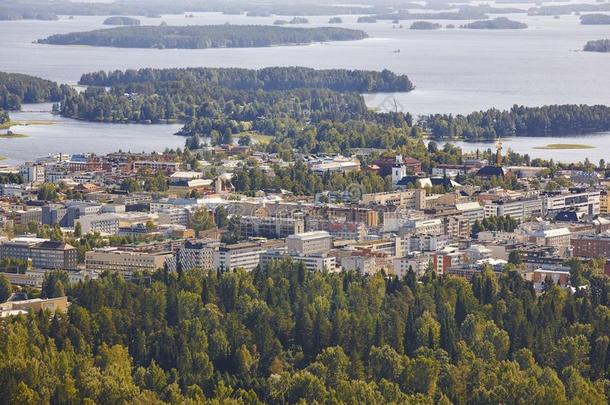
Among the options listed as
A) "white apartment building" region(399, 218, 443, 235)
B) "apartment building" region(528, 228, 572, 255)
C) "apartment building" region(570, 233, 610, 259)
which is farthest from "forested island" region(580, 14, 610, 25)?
"apartment building" region(570, 233, 610, 259)

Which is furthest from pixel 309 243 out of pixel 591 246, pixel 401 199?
pixel 401 199

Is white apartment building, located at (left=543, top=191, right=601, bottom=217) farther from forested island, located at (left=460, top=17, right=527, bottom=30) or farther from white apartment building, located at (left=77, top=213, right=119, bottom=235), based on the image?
forested island, located at (left=460, top=17, right=527, bottom=30)

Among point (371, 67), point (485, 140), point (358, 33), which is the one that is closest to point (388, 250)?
point (485, 140)

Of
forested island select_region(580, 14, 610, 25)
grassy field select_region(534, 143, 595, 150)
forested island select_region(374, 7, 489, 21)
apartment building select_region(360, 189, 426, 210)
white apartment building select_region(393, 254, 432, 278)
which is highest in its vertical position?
white apartment building select_region(393, 254, 432, 278)

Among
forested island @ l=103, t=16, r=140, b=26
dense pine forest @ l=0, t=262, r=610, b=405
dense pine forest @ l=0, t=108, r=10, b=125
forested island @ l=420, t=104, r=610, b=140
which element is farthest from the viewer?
forested island @ l=103, t=16, r=140, b=26

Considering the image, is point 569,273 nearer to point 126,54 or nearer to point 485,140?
point 485,140
